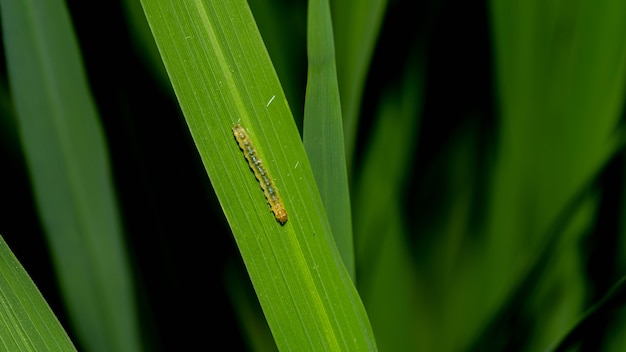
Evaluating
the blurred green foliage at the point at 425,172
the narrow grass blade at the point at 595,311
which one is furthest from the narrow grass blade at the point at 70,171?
the narrow grass blade at the point at 595,311

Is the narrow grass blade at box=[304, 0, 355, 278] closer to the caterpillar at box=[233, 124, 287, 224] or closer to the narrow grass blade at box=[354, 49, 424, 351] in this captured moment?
the caterpillar at box=[233, 124, 287, 224]

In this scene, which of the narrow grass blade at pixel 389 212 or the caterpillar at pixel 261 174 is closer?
the caterpillar at pixel 261 174

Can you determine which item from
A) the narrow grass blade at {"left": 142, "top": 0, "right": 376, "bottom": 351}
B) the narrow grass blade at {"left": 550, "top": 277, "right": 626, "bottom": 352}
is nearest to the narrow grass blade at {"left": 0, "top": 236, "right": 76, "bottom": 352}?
the narrow grass blade at {"left": 142, "top": 0, "right": 376, "bottom": 351}

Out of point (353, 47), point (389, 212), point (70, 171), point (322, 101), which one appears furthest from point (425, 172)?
point (70, 171)

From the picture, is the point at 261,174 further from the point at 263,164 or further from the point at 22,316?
the point at 22,316

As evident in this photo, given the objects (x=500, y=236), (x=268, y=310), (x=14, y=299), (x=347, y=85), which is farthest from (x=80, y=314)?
(x=500, y=236)

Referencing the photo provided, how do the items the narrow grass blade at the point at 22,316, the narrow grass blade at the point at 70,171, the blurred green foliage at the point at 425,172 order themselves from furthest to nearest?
the blurred green foliage at the point at 425,172 < the narrow grass blade at the point at 70,171 < the narrow grass blade at the point at 22,316

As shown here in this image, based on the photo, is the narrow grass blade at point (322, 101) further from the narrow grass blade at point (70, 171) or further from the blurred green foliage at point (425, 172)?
the narrow grass blade at point (70, 171)

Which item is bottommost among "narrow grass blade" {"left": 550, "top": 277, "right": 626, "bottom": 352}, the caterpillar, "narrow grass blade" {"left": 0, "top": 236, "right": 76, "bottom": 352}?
"narrow grass blade" {"left": 550, "top": 277, "right": 626, "bottom": 352}

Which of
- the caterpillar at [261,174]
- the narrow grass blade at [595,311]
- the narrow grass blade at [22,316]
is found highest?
the caterpillar at [261,174]
